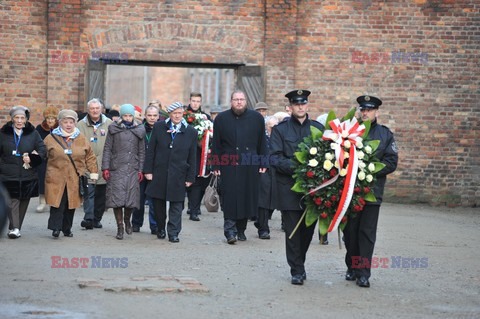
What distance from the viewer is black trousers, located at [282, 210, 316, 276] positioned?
31.0ft

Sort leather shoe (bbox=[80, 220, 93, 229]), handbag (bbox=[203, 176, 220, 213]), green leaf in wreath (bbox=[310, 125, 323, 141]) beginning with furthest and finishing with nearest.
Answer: handbag (bbox=[203, 176, 220, 213]) → leather shoe (bbox=[80, 220, 93, 229]) → green leaf in wreath (bbox=[310, 125, 323, 141])

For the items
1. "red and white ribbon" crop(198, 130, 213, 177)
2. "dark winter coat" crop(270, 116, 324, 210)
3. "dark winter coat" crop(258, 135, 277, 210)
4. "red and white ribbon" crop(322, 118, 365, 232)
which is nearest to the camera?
"red and white ribbon" crop(322, 118, 365, 232)

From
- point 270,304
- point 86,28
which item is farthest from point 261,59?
point 270,304

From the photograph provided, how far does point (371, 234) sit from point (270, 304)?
1.72m

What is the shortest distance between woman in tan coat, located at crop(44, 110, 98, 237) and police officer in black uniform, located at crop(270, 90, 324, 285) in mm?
3820

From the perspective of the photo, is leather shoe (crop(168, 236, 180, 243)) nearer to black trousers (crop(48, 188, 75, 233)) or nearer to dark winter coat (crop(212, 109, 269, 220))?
dark winter coat (crop(212, 109, 269, 220))

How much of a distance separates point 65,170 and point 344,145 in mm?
4672

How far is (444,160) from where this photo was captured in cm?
1942

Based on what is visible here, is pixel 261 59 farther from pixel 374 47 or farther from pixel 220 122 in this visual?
pixel 220 122

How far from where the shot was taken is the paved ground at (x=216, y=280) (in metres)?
A: 7.98

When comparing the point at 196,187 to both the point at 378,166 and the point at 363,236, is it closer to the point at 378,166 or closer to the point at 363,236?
the point at 363,236

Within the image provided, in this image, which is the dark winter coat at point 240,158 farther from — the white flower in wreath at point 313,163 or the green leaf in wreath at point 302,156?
the white flower in wreath at point 313,163

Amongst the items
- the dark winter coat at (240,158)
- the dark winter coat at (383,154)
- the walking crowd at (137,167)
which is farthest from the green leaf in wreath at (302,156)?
the dark winter coat at (240,158)

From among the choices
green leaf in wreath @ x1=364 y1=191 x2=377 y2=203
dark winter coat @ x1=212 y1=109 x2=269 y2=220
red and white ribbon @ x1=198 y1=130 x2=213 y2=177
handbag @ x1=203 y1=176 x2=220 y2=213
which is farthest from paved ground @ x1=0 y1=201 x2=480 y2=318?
handbag @ x1=203 y1=176 x2=220 y2=213
